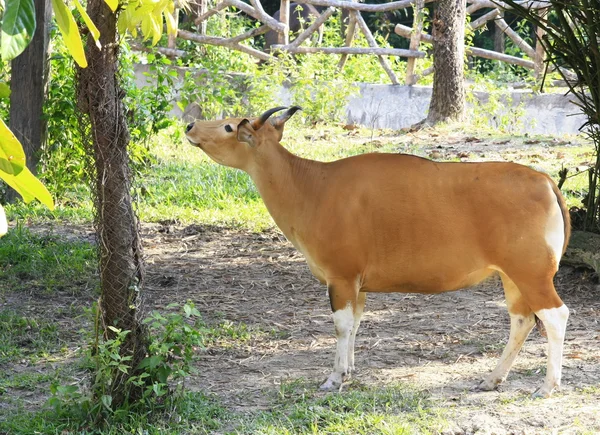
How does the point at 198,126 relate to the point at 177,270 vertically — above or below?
above

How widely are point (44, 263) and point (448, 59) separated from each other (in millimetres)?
7048

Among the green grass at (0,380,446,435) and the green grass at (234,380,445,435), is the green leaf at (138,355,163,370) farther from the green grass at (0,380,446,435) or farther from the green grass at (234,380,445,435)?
the green grass at (234,380,445,435)

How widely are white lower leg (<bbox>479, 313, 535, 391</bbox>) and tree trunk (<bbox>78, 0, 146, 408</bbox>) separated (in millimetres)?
1893

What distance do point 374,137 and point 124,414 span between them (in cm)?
814

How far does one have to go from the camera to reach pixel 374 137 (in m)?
11.9

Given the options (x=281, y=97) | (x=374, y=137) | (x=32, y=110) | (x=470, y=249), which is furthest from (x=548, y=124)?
(x=470, y=249)

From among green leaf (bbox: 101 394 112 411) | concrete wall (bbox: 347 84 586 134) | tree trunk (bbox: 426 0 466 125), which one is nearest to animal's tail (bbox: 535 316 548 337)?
green leaf (bbox: 101 394 112 411)

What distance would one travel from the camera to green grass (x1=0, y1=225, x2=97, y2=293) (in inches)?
260

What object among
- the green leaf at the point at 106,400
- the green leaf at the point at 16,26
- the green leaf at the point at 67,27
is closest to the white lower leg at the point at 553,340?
the green leaf at the point at 106,400

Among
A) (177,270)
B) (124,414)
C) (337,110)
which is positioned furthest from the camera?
(337,110)

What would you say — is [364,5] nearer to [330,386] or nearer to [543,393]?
[330,386]

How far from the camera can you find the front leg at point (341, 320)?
4.79 m

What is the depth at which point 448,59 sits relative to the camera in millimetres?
12047

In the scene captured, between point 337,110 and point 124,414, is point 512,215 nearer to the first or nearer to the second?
point 124,414
